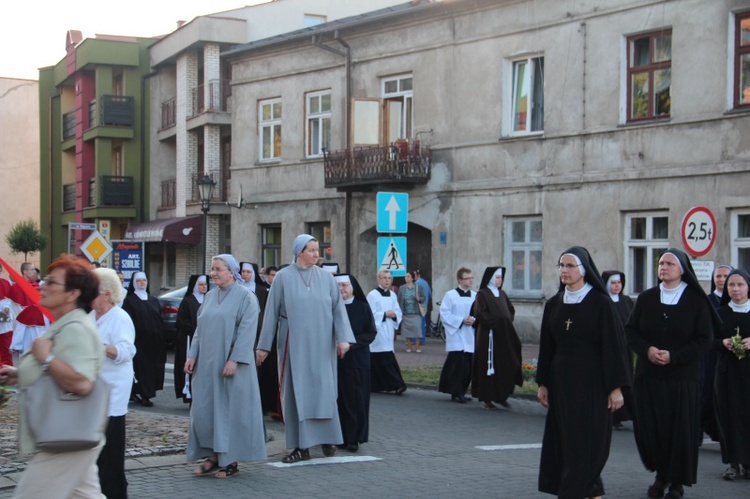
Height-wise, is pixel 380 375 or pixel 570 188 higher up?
pixel 570 188

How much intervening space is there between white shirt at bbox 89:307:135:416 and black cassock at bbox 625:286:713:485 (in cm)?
403

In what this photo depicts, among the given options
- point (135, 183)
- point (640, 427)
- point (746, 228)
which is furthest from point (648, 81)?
point (135, 183)

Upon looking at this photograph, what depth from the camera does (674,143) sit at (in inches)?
883

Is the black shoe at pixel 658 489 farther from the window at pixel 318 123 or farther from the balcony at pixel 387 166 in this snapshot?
the window at pixel 318 123

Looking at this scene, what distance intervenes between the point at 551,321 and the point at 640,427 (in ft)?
4.42

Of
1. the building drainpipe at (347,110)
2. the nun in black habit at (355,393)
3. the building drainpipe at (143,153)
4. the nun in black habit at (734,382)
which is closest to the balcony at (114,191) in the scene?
the building drainpipe at (143,153)

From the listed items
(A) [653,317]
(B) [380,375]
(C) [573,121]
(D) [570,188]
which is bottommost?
(B) [380,375]

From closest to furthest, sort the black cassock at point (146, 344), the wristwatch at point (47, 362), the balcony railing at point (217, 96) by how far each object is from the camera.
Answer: the wristwatch at point (47, 362)
the black cassock at point (146, 344)
the balcony railing at point (217, 96)

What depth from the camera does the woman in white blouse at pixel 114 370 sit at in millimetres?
7590

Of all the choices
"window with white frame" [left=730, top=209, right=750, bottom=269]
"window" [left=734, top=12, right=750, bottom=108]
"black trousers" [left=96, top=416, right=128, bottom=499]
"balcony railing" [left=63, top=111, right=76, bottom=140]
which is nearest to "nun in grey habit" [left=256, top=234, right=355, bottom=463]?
"black trousers" [left=96, top=416, right=128, bottom=499]

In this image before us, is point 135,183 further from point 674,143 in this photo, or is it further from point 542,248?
point 674,143

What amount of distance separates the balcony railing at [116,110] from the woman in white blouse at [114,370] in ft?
123

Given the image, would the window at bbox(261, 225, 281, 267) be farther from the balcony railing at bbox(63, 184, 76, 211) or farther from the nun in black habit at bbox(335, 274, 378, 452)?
the nun in black habit at bbox(335, 274, 378, 452)

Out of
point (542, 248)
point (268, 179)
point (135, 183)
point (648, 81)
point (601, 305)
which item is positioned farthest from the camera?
point (135, 183)
